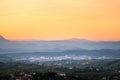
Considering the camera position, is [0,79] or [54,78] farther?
[54,78]

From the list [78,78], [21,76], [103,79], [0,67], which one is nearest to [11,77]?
[21,76]

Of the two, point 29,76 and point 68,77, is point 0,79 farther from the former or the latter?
point 68,77

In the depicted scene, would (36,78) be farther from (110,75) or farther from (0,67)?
(0,67)

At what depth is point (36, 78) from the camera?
68.6m

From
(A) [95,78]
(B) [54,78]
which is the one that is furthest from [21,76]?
(A) [95,78]

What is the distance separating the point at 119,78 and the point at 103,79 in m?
3.63

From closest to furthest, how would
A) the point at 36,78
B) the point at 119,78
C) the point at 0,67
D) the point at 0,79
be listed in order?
the point at 0,79 → the point at 36,78 → the point at 119,78 → the point at 0,67

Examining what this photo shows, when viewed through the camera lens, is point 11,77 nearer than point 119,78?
Yes

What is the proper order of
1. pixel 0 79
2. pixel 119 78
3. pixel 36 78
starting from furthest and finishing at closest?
pixel 119 78
pixel 36 78
pixel 0 79

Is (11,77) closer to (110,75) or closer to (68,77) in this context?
(68,77)

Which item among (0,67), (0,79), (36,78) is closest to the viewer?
(0,79)

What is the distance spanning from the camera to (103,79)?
7119 cm

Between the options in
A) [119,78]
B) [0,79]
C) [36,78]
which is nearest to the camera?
[0,79]

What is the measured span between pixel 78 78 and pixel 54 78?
4.41 meters
